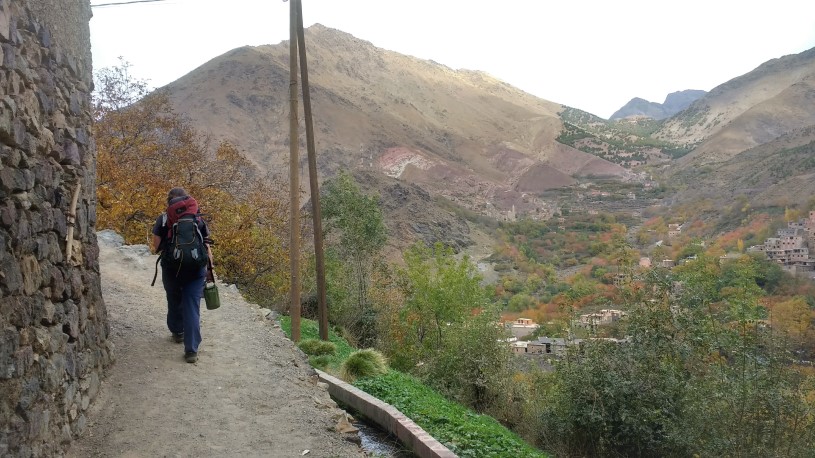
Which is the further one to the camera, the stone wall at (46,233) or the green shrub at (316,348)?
the green shrub at (316,348)

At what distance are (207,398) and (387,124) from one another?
106 metres

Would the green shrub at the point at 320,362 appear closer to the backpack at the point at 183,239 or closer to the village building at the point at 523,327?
the backpack at the point at 183,239

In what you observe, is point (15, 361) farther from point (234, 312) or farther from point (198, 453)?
point (234, 312)

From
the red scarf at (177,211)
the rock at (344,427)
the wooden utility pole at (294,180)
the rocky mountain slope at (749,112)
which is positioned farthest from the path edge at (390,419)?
the rocky mountain slope at (749,112)

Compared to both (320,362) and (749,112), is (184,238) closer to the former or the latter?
(320,362)

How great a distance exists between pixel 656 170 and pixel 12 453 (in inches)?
4404

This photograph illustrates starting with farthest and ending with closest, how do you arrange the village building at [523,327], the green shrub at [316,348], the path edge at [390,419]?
the village building at [523,327] → the green shrub at [316,348] → the path edge at [390,419]

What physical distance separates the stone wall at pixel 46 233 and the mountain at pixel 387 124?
75.6 meters

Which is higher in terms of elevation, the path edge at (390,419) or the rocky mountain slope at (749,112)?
the rocky mountain slope at (749,112)

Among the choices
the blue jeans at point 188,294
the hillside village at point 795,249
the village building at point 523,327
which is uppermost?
the blue jeans at point 188,294

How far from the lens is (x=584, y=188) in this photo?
107875 millimetres

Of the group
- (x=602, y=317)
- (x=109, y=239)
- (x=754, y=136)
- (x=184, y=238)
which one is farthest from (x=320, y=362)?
(x=754, y=136)

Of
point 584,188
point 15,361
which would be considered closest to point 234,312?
point 15,361

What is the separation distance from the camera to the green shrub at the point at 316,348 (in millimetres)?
13219
